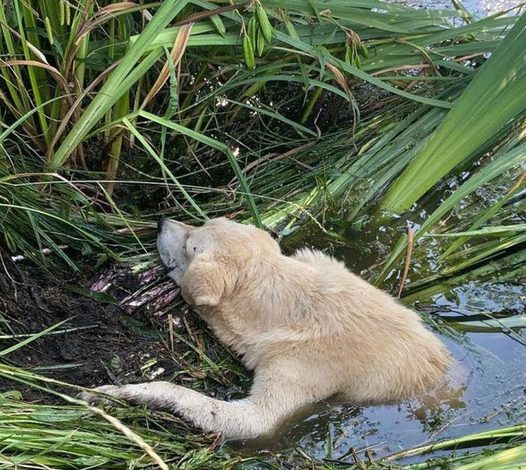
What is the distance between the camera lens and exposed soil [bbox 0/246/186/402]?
380 cm

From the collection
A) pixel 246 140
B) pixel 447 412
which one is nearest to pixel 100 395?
pixel 447 412

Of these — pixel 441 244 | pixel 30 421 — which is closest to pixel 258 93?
pixel 441 244

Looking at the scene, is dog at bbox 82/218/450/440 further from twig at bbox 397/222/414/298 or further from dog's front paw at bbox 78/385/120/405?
twig at bbox 397/222/414/298

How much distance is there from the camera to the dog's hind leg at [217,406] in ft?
12.3

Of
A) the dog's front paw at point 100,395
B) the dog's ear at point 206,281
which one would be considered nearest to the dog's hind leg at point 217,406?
the dog's front paw at point 100,395

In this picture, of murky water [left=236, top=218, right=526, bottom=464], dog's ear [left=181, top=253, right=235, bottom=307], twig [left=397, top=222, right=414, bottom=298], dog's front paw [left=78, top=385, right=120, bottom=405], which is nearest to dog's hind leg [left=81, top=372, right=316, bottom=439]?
dog's front paw [left=78, top=385, right=120, bottom=405]

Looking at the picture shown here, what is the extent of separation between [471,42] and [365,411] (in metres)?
2.93

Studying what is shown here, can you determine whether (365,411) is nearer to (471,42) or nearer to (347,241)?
(347,241)

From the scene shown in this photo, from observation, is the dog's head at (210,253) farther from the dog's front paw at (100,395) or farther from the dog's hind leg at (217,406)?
the dog's front paw at (100,395)

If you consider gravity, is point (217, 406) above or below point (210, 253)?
below

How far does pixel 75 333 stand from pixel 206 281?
2.27ft

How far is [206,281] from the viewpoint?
13.8 feet

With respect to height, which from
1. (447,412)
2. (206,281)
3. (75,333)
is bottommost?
(75,333)

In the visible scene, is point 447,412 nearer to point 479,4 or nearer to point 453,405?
point 453,405
